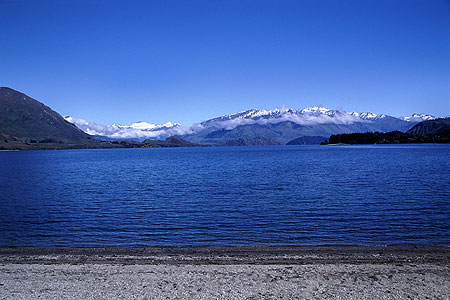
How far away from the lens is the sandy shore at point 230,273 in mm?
13508

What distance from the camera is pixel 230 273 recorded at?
1598 cm

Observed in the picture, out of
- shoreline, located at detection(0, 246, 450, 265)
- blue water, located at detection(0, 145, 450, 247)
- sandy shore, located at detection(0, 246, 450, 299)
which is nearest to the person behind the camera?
sandy shore, located at detection(0, 246, 450, 299)

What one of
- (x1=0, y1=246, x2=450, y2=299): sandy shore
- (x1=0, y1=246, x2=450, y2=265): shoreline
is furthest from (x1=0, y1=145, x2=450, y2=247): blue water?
(x1=0, y1=246, x2=450, y2=299): sandy shore

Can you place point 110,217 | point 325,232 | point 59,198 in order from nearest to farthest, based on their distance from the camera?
point 325,232
point 110,217
point 59,198

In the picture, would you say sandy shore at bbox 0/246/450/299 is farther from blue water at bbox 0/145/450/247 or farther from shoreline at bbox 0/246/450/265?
blue water at bbox 0/145/450/247

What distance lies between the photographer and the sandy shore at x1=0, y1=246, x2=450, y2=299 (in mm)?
13508

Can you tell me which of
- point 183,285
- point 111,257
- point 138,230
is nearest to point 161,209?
point 138,230

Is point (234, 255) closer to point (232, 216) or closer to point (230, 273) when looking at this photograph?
point (230, 273)

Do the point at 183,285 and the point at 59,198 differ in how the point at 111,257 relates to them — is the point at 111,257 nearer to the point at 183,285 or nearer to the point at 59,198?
the point at 183,285

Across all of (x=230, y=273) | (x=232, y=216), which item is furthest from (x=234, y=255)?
(x=232, y=216)

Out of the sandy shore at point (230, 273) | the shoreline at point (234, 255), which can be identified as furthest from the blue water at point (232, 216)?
the sandy shore at point (230, 273)

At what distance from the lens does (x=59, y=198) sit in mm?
43688

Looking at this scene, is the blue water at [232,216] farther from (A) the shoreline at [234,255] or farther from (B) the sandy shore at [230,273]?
(B) the sandy shore at [230,273]

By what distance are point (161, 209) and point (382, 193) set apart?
84.6 feet
